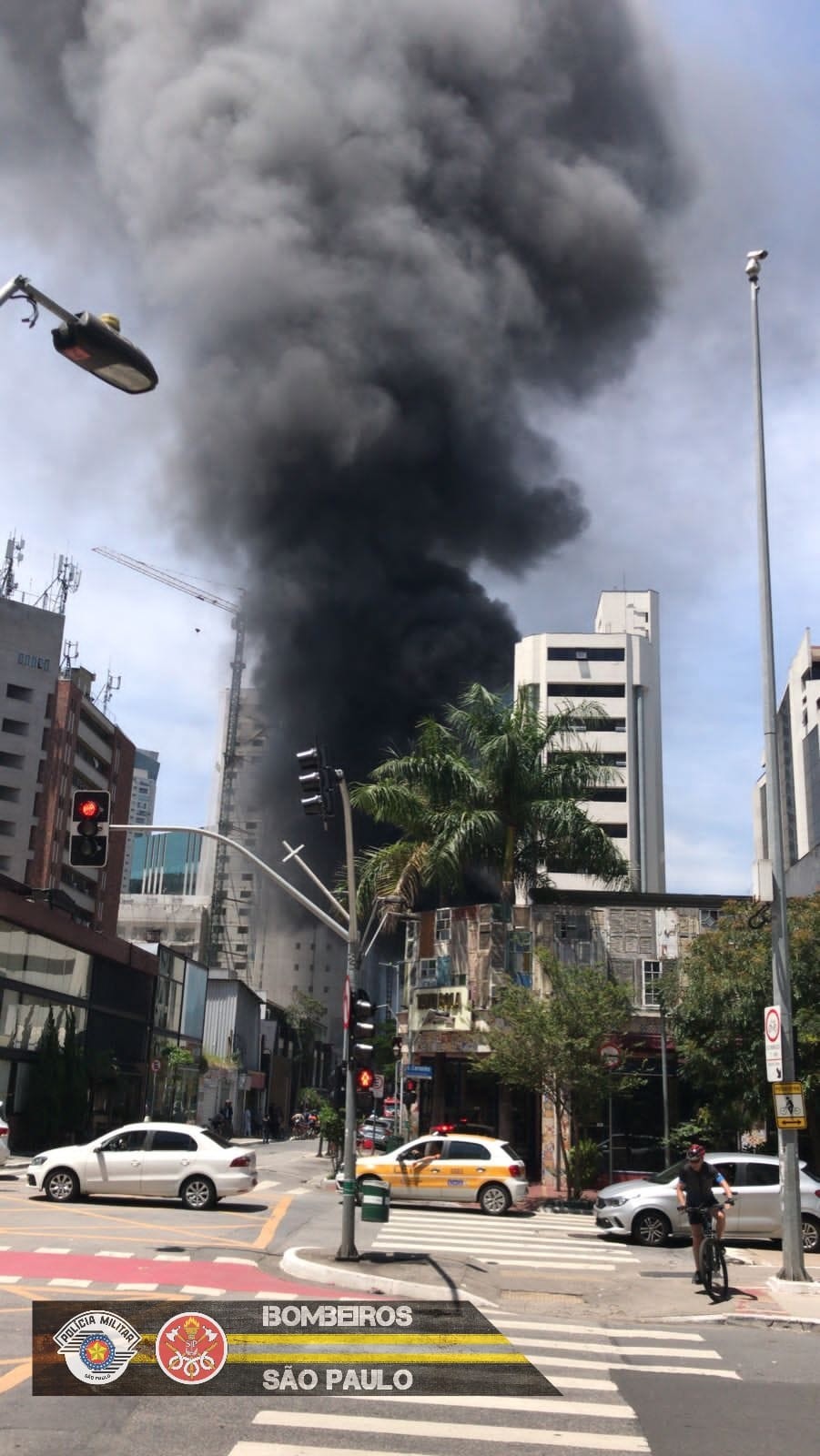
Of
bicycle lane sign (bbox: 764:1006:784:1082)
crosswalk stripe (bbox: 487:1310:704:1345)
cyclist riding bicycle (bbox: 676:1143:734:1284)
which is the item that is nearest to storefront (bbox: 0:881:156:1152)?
cyclist riding bicycle (bbox: 676:1143:734:1284)

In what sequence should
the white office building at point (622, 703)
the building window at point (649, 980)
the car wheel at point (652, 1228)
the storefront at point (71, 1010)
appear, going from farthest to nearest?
the white office building at point (622, 703)
the storefront at point (71, 1010)
the building window at point (649, 980)
the car wheel at point (652, 1228)

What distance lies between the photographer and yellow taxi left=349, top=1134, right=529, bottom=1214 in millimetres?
23516

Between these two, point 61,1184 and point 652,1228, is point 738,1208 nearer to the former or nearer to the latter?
point 652,1228

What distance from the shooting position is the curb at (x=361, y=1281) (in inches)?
490

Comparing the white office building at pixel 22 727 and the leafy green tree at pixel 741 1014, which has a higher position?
the white office building at pixel 22 727

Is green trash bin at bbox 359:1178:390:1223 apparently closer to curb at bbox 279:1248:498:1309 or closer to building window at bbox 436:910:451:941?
Result: curb at bbox 279:1248:498:1309

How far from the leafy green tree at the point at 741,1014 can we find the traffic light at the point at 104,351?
17176mm

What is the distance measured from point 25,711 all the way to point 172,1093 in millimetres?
42442

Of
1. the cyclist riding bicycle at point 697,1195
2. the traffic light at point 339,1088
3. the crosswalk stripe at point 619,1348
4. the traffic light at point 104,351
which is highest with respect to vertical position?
the traffic light at point 104,351

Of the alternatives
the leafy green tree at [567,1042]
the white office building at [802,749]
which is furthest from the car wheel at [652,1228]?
the white office building at [802,749]

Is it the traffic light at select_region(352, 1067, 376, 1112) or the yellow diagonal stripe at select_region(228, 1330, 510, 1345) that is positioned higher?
the traffic light at select_region(352, 1067, 376, 1112)

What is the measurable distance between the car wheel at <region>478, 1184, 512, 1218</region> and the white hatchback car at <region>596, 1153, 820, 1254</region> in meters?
4.97

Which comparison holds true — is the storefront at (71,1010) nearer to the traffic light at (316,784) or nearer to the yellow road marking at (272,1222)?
the yellow road marking at (272,1222)

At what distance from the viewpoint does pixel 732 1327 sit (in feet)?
38.6
